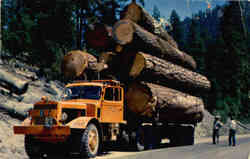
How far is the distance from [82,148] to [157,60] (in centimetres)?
609

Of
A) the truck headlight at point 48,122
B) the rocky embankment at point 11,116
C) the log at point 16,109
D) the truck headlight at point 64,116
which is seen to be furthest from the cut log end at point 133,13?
the truck headlight at point 48,122

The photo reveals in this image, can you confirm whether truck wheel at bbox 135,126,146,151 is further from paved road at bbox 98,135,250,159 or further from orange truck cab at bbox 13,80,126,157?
orange truck cab at bbox 13,80,126,157

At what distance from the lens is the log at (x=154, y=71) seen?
1277 cm

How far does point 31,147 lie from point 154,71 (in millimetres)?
6206

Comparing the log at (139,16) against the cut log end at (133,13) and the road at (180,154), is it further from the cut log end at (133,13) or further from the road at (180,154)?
the road at (180,154)

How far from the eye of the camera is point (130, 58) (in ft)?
43.7

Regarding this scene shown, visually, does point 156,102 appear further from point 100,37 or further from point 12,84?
point 12,84

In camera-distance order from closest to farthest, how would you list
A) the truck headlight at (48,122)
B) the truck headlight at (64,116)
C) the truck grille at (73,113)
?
1. the truck headlight at (48,122)
2. the truck headlight at (64,116)
3. the truck grille at (73,113)

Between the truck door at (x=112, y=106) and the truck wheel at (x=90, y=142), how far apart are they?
2.86ft

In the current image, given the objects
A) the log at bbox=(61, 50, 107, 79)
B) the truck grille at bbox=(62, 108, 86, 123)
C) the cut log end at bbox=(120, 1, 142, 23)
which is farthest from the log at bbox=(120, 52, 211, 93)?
the truck grille at bbox=(62, 108, 86, 123)

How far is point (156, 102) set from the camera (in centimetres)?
→ 1275

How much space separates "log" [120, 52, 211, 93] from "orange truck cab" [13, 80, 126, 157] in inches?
61.5

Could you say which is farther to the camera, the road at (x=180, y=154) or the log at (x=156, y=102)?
the log at (x=156, y=102)

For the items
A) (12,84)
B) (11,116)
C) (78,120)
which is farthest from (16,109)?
(78,120)
